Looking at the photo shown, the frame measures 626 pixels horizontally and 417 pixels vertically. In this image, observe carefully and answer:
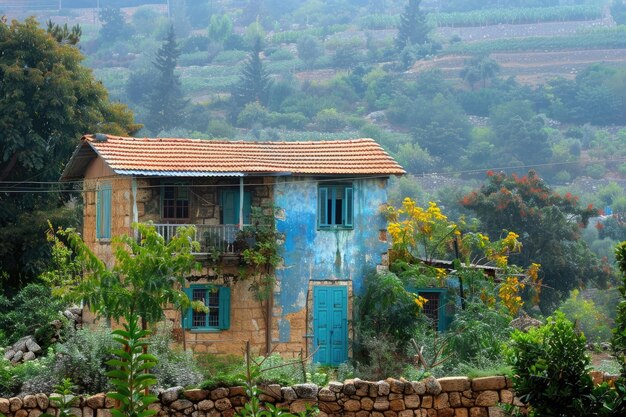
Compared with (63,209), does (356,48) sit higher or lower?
higher

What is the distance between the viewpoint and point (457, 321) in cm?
2567

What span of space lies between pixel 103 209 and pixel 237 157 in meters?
3.26

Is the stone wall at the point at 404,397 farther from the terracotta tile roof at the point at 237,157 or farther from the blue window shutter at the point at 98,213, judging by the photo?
the blue window shutter at the point at 98,213

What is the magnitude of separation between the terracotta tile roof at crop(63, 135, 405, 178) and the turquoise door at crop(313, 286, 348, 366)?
262 cm

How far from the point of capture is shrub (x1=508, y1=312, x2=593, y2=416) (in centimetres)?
1197

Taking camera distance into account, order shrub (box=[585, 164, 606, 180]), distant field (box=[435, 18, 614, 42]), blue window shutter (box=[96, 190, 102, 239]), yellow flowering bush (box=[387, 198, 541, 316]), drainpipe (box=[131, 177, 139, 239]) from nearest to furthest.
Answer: drainpipe (box=[131, 177, 139, 239]), yellow flowering bush (box=[387, 198, 541, 316]), blue window shutter (box=[96, 190, 102, 239]), shrub (box=[585, 164, 606, 180]), distant field (box=[435, 18, 614, 42])

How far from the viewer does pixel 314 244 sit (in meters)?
28.4

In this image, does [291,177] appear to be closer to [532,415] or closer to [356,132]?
[532,415]

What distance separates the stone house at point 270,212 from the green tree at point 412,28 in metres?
139

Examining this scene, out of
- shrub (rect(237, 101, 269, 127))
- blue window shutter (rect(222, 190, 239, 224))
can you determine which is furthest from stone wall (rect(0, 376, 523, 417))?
shrub (rect(237, 101, 269, 127))

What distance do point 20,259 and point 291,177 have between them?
11.3 metres

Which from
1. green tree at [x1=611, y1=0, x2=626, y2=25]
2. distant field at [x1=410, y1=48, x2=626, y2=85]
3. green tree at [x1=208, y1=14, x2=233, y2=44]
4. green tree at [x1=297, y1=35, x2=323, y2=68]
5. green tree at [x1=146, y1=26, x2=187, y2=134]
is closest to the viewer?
green tree at [x1=146, y1=26, x2=187, y2=134]

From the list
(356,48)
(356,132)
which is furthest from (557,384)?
(356,48)

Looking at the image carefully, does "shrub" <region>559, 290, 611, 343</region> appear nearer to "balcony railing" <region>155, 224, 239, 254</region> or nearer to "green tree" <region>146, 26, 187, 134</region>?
"balcony railing" <region>155, 224, 239, 254</region>
